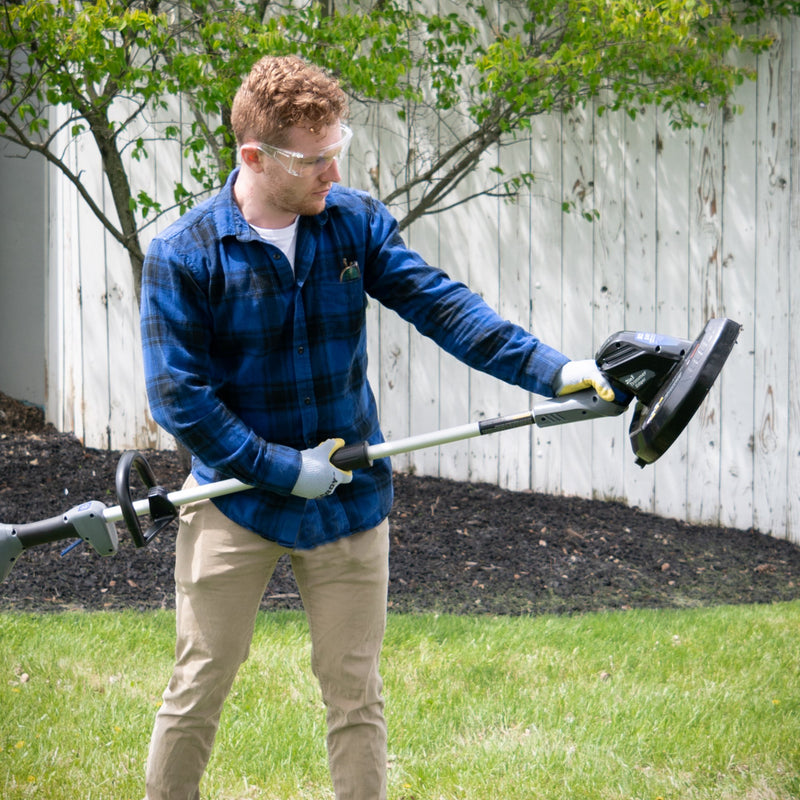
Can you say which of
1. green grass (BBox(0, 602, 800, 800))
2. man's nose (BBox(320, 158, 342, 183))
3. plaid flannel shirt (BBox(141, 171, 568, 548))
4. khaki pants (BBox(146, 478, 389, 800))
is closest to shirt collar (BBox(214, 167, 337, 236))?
plaid flannel shirt (BBox(141, 171, 568, 548))

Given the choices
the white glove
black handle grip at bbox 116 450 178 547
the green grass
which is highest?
the white glove

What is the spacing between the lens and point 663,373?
2.50 metres

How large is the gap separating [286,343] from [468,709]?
166 centimetres

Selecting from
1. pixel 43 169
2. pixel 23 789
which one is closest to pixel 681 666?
pixel 23 789

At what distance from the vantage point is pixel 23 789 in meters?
3.03

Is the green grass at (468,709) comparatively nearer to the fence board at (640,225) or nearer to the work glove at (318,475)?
the work glove at (318,475)

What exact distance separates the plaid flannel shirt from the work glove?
0.03 meters

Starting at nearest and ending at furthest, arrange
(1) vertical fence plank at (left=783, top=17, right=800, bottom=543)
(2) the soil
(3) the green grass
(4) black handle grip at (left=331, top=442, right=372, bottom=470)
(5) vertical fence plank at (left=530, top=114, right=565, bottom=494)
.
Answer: (4) black handle grip at (left=331, top=442, right=372, bottom=470), (3) the green grass, (2) the soil, (1) vertical fence plank at (left=783, top=17, right=800, bottom=543), (5) vertical fence plank at (left=530, top=114, right=565, bottom=494)

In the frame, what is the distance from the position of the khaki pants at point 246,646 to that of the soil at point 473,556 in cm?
211

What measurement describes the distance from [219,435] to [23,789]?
1370 millimetres

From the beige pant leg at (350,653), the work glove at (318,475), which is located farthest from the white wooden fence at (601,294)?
the work glove at (318,475)

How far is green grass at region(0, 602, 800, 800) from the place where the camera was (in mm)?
3115

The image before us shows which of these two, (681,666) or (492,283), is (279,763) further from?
(492,283)

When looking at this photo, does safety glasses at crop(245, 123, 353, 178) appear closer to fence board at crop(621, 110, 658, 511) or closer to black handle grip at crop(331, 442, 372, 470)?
black handle grip at crop(331, 442, 372, 470)
